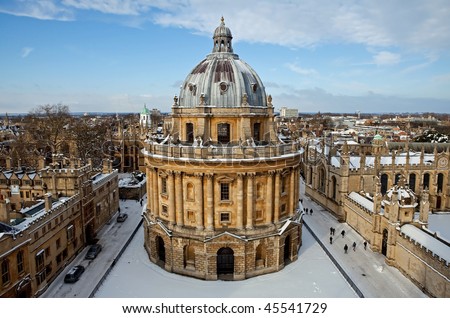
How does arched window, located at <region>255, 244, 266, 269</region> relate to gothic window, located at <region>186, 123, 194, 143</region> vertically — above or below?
below

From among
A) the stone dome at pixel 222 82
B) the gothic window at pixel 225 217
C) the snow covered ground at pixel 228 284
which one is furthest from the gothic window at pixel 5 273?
the stone dome at pixel 222 82

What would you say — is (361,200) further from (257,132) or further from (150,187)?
(150,187)

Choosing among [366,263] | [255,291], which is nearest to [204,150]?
[255,291]

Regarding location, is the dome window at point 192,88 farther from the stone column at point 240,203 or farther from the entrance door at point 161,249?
the entrance door at point 161,249

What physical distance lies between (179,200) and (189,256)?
4.83 m

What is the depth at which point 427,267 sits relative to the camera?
79.0 feet

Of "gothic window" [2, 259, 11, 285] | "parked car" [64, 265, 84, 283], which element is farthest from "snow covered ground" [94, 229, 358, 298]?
"gothic window" [2, 259, 11, 285]

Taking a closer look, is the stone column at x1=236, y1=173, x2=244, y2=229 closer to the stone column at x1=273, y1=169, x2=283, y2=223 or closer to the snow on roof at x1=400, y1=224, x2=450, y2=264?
the stone column at x1=273, y1=169, x2=283, y2=223

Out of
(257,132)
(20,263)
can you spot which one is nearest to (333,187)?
(257,132)

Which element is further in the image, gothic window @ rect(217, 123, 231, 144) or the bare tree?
the bare tree

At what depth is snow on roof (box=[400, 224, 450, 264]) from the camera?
919 inches

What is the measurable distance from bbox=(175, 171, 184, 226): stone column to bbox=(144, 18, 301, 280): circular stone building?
0.08m

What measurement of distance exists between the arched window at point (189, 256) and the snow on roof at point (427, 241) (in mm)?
17562
